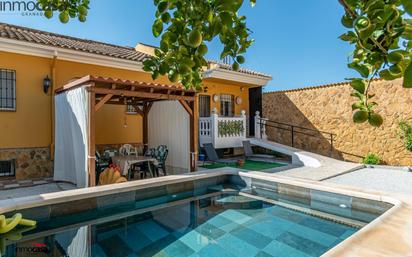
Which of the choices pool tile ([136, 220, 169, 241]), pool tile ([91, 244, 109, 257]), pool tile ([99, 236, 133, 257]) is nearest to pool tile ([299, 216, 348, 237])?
pool tile ([136, 220, 169, 241])

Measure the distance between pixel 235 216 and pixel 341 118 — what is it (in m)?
10.4

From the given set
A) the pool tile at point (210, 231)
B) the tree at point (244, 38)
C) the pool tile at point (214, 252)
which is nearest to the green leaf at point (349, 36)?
the tree at point (244, 38)

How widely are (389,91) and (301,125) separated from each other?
16.0 feet

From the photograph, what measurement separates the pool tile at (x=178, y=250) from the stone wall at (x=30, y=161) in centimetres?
762

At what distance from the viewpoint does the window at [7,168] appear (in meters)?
9.72

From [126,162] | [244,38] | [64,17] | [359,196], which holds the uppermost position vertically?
[64,17]

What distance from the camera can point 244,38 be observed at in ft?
5.55

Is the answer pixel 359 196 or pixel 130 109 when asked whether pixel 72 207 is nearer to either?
pixel 359 196

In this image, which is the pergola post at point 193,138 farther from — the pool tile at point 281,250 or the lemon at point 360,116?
the lemon at point 360,116

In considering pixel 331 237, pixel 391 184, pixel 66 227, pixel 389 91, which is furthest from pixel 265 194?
pixel 389 91

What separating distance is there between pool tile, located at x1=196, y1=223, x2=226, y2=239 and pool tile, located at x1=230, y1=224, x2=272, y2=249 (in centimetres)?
29

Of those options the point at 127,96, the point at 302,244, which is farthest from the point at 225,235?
the point at 127,96

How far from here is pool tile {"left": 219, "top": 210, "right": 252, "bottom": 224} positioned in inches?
256

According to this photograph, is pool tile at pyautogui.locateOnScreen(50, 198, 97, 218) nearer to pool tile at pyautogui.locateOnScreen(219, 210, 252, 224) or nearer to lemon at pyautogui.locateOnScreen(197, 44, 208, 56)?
pool tile at pyautogui.locateOnScreen(219, 210, 252, 224)
